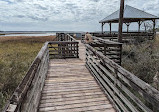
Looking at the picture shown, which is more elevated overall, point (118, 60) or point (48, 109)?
point (118, 60)

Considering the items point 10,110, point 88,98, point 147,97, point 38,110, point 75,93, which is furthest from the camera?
point 75,93

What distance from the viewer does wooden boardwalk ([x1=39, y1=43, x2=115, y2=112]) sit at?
3238mm

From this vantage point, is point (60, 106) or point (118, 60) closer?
point (60, 106)

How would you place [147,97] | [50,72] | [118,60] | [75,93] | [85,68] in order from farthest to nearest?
[118,60]
[85,68]
[50,72]
[75,93]
[147,97]

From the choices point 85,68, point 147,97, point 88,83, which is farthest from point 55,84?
point 147,97

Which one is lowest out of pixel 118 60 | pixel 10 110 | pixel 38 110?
pixel 38 110

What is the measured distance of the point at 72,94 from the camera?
3906 mm

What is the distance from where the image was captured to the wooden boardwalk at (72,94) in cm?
324

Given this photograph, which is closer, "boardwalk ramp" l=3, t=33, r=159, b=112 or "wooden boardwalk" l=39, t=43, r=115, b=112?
"boardwalk ramp" l=3, t=33, r=159, b=112

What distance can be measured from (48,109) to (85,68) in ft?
11.8

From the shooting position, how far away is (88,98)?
370cm

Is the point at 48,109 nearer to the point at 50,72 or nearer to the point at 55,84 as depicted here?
the point at 55,84

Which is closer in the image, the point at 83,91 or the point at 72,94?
the point at 72,94

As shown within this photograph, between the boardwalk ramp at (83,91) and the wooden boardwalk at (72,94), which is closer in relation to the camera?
the boardwalk ramp at (83,91)
